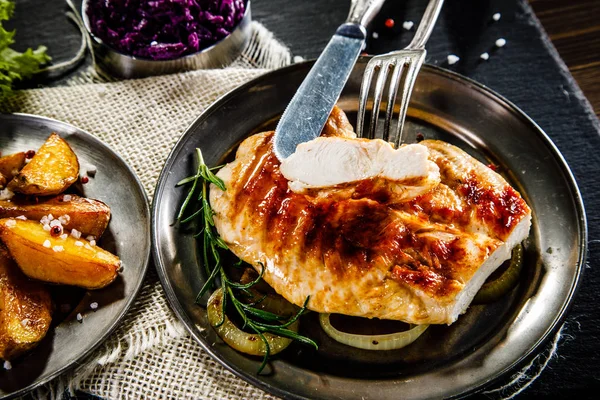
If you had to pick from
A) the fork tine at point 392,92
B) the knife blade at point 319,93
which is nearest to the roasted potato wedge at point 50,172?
the knife blade at point 319,93

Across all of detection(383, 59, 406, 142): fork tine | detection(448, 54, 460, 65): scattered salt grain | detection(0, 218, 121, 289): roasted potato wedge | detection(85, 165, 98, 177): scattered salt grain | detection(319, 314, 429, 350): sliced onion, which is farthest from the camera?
detection(448, 54, 460, 65): scattered salt grain

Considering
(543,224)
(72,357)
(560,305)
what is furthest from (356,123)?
(72,357)

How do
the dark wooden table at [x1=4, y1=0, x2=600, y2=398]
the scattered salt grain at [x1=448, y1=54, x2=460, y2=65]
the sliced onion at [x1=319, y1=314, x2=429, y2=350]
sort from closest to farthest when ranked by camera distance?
the sliced onion at [x1=319, y1=314, x2=429, y2=350], the scattered salt grain at [x1=448, y1=54, x2=460, y2=65], the dark wooden table at [x1=4, y1=0, x2=600, y2=398]

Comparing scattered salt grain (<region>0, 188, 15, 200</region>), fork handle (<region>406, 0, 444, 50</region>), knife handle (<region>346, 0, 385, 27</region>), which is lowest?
scattered salt grain (<region>0, 188, 15, 200</region>)

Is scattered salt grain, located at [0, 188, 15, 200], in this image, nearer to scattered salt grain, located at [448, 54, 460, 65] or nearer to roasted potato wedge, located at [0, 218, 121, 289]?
roasted potato wedge, located at [0, 218, 121, 289]

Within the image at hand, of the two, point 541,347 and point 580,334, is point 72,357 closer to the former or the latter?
point 541,347

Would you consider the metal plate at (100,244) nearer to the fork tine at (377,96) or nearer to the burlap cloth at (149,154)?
the burlap cloth at (149,154)

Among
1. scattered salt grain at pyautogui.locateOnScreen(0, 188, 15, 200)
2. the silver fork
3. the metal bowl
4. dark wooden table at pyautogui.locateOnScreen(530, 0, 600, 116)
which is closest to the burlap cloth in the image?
the metal bowl
